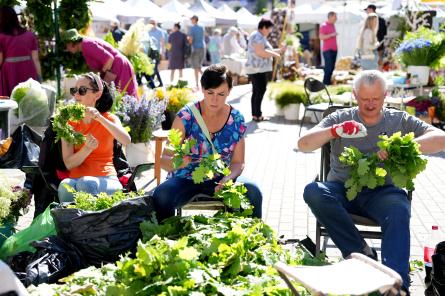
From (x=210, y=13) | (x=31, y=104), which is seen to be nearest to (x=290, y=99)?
(x=31, y=104)

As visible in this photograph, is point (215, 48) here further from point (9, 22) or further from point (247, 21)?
point (9, 22)

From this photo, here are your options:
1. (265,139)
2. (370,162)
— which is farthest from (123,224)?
(265,139)

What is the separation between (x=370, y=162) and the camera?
13.2 feet

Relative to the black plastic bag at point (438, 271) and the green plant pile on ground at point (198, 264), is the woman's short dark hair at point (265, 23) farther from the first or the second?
the black plastic bag at point (438, 271)

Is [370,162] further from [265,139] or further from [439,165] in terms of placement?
[265,139]

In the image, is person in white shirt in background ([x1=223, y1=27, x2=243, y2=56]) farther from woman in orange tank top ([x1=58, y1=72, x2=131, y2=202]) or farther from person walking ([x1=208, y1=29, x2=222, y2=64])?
woman in orange tank top ([x1=58, y1=72, x2=131, y2=202])

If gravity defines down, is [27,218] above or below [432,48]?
below

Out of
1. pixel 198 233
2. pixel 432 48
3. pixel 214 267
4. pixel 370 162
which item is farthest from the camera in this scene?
pixel 432 48

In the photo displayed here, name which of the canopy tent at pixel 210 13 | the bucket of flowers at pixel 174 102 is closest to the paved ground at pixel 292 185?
the bucket of flowers at pixel 174 102

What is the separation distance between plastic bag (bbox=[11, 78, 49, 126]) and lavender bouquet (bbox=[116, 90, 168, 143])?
2.61 feet

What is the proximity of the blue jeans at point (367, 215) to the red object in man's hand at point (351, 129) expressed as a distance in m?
0.37

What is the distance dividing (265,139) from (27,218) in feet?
16.6

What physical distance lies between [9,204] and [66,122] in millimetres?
662

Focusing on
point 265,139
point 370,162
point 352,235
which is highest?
point 370,162
